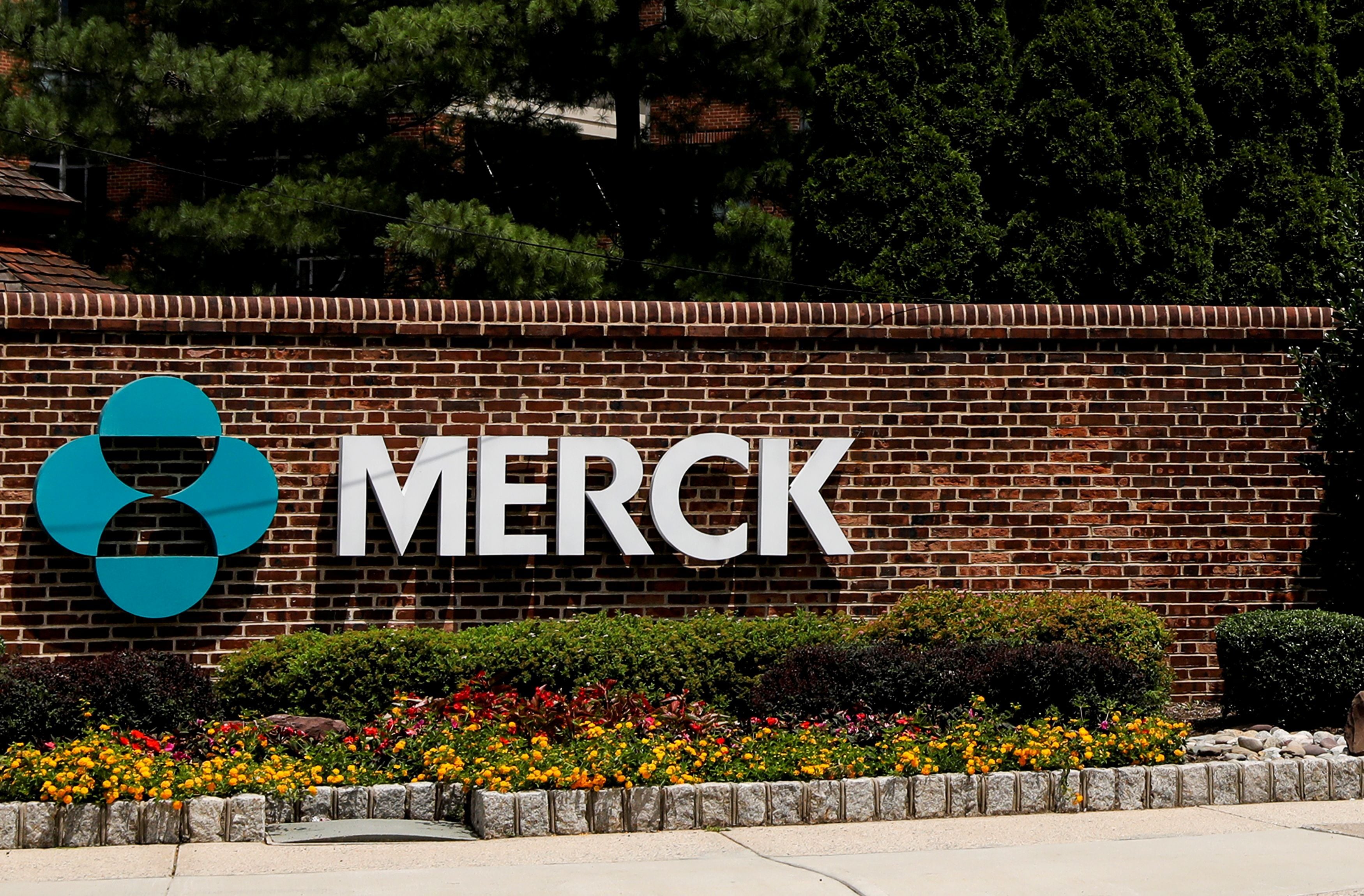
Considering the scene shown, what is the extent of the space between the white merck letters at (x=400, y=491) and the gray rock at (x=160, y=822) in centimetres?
333

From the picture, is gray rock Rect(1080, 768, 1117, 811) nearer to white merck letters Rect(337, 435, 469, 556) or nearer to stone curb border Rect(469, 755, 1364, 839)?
stone curb border Rect(469, 755, 1364, 839)

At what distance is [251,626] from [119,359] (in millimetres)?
1925

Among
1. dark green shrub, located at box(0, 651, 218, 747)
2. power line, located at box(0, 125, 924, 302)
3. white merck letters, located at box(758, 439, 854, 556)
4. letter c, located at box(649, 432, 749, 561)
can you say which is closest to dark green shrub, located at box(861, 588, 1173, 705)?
→ white merck letters, located at box(758, 439, 854, 556)

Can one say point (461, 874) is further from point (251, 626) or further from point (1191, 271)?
point (1191, 271)

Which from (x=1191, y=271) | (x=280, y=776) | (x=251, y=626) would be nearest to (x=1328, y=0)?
(x=1191, y=271)

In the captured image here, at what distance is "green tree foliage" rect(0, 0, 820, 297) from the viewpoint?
18.1 metres

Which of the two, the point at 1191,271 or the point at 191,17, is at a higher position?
the point at 191,17

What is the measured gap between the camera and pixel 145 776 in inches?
270

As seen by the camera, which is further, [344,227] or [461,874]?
[344,227]

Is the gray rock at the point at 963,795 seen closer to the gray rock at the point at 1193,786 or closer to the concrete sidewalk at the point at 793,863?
the concrete sidewalk at the point at 793,863

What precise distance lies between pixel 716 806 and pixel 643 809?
0.35 m

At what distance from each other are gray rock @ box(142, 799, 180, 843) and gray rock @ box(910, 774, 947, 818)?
338 centimetres

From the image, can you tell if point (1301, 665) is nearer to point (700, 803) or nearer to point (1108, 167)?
point (700, 803)

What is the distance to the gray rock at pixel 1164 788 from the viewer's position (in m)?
7.60
